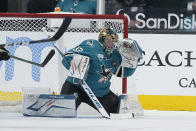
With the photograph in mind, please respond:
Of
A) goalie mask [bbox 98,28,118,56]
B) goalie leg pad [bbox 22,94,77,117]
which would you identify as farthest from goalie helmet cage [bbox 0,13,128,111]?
goalie leg pad [bbox 22,94,77,117]

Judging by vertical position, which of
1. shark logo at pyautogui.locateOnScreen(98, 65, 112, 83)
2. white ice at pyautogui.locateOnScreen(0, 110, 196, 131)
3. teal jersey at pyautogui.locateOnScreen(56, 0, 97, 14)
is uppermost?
teal jersey at pyautogui.locateOnScreen(56, 0, 97, 14)

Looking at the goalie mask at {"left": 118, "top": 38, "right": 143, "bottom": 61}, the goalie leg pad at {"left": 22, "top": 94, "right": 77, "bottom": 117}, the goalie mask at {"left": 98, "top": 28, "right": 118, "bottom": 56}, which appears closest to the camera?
the goalie leg pad at {"left": 22, "top": 94, "right": 77, "bottom": 117}

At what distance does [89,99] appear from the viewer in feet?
13.8

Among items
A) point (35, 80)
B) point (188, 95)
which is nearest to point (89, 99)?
point (35, 80)

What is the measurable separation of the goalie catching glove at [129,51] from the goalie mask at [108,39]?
11cm

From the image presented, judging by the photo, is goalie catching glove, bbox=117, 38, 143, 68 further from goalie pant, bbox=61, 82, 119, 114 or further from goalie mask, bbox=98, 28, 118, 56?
goalie pant, bbox=61, 82, 119, 114

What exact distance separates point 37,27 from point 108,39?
74cm

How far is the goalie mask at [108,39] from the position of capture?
13.7 feet

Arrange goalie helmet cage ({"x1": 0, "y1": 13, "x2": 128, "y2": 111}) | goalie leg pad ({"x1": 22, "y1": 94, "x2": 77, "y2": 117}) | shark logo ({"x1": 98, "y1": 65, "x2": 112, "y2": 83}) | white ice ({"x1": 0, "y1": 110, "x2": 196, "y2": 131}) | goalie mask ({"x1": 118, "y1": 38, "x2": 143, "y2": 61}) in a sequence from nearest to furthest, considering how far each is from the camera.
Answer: white ice ({"x1": 0, "y1": 110, "x2": 196, "y2": 131})
goalie leg pad ({"x1": 22, "y1": 94, "x2": 77, "y2": 117})
goalie mask ({"x1": 118, "y1": 38, "x2": 143, "y2": 61})
shark logo ({"x1": 98, "y1": 65, "x2": 112, "y2": 83})
goalie helmet cage ({"x1": 0, "y1": 13, "x2": 128, "y2": 111})

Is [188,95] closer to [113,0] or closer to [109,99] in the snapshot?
[113,0]

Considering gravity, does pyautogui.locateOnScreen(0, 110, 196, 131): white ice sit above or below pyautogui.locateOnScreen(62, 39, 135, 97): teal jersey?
below

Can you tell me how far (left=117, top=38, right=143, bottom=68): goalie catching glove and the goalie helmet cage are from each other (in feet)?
1.44

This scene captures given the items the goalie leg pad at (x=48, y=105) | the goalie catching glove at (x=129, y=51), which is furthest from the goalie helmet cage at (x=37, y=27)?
the goalie leg pad at (x=48, y=105)

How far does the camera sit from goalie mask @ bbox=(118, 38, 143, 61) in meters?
3.94
